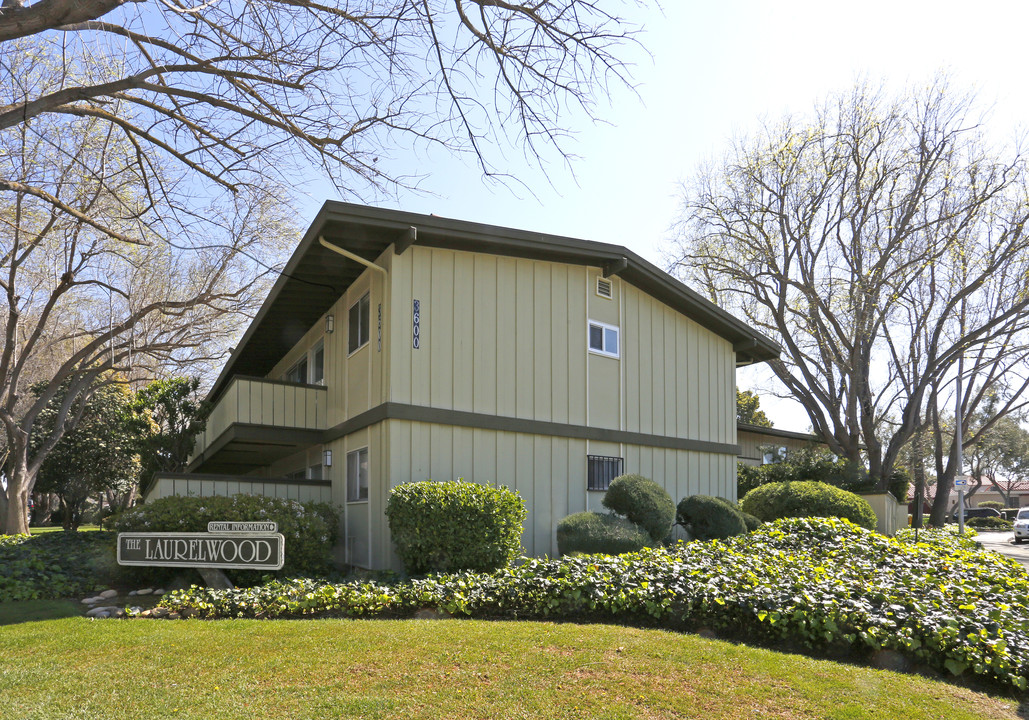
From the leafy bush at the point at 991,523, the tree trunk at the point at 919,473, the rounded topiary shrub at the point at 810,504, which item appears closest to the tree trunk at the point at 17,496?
the rounded topiary shrub at the point at 810,504

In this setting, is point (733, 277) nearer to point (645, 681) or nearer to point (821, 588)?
point (821, 588)

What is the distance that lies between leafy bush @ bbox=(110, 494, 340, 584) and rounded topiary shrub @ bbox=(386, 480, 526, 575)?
1.52 m

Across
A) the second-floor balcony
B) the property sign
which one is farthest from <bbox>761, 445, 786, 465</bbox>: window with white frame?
the property sign

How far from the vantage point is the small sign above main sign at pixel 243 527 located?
6.37m

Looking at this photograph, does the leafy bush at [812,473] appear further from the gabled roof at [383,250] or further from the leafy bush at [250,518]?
the leafy bush at [250,518]

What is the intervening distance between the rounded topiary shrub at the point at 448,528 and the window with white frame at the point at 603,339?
4757 mm

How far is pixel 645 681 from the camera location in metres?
6.26

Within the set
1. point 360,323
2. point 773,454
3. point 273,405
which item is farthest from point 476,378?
point 773,454

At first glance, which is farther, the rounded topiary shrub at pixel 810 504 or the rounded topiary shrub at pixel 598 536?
the rounded topiary shrub at pixel 810 504

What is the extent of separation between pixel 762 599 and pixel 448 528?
4.69 metres

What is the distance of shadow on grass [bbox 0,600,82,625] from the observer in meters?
9.14

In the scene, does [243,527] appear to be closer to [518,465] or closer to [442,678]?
[442,678]

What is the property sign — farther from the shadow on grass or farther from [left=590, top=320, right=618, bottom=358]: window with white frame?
[left=590, top=320, right=618, bottom=358]: window with white frame

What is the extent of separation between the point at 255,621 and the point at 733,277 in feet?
73.7
